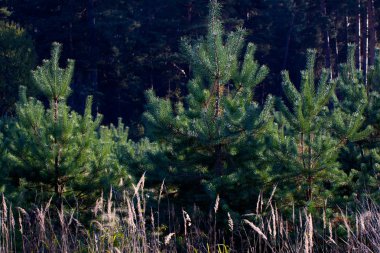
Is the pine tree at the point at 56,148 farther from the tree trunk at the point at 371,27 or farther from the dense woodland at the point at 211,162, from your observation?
the tree trunk at the point at 371,27

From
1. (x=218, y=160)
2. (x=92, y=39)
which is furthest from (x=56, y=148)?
(x=92, y=39)

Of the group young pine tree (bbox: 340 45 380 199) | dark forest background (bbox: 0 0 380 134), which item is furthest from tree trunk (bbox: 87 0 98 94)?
young pine tree (bbox: 340 45 380 199)

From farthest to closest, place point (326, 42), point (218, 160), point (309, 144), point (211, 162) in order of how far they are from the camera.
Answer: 1. point (326, 42)
2. point (211, 162)
3. point (218, 160)
4. point (309, 144)

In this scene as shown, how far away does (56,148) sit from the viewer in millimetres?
8055

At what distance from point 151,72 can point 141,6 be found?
4.33 metres

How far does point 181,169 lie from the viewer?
706cm

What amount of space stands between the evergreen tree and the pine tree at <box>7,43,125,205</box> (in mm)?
16903

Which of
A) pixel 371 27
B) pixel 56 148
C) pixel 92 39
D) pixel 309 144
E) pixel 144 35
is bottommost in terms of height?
pixel 309 144

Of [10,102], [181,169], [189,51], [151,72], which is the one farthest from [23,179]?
[151,72]

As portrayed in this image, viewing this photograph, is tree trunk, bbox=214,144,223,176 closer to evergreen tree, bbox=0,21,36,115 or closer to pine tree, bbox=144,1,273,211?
pine tree, bbox=144,1,273,211

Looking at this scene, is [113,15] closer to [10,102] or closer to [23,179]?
[10,102]

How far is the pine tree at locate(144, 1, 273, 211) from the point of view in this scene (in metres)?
6.77

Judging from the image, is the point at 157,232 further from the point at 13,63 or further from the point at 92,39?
the point at 92,39

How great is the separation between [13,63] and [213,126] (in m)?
20.5
